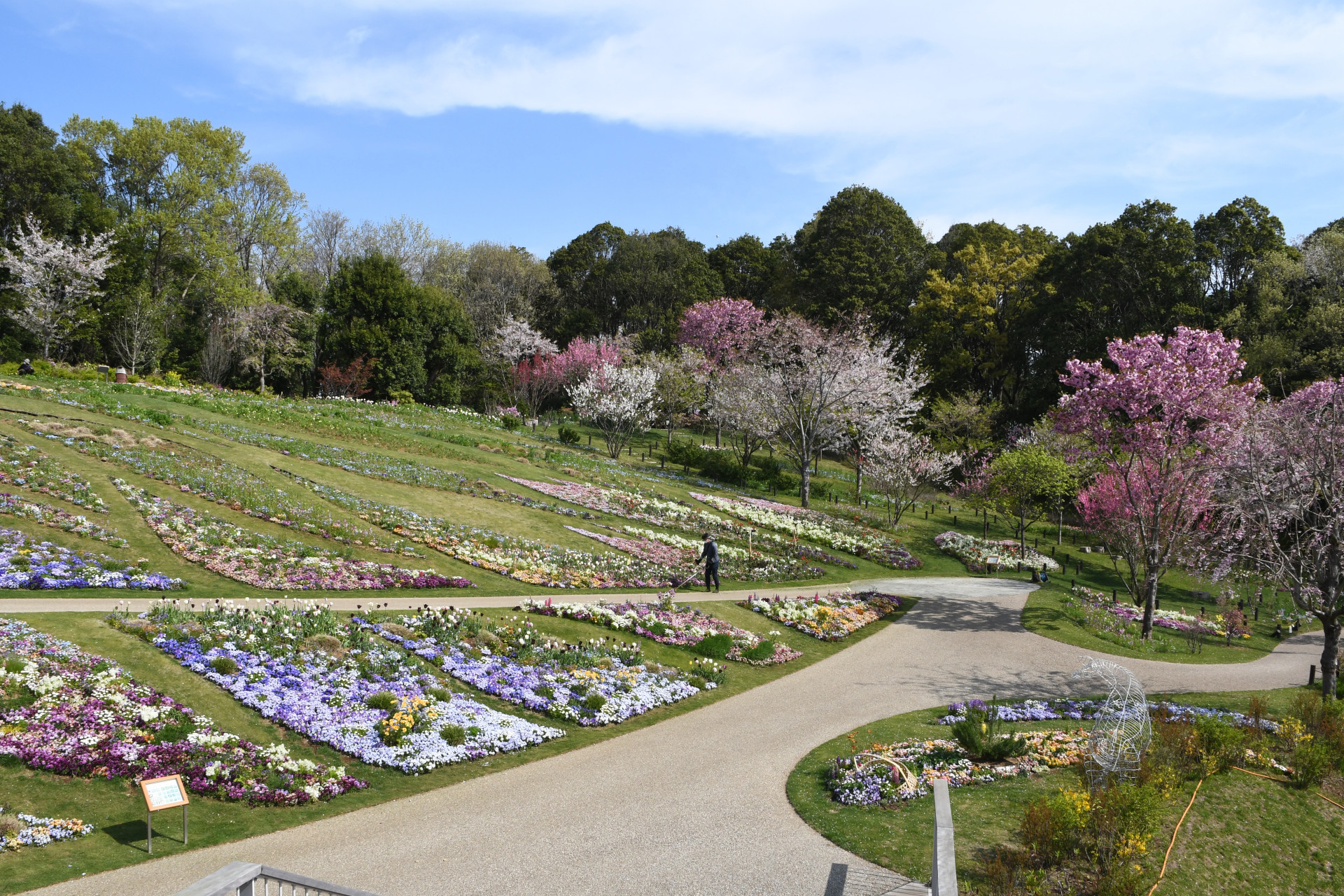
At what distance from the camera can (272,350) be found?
52.8 meters

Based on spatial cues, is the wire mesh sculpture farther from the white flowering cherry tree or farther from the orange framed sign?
the white flowering cherry tree

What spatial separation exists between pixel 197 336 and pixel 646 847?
54806mm

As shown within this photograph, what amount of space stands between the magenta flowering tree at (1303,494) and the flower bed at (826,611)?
8989 millimetres

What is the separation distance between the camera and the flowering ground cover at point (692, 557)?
Result: 25.8m

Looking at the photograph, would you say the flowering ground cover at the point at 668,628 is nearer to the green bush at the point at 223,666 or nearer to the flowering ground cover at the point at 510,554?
the flowering ground cover at the point at 510,554

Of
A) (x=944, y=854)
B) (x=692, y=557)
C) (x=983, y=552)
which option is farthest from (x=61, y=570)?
(x=983, y=552)

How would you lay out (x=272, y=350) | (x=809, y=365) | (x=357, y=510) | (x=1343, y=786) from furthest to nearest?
(x=272, y=350) < (x=809, y=365) < (x=357, y=510) < (x=1343, y=786)

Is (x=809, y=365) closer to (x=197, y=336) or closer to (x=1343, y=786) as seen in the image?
(x=1343, y=786)

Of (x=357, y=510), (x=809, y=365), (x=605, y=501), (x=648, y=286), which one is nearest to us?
(x=357, y=510)

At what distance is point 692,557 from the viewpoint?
2697cm

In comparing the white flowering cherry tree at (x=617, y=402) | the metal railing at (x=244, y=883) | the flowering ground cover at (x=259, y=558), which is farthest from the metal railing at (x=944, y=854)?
the white flowering cherry tree at (x=617, y=402)

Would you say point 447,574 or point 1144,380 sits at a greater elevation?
point 1144,380

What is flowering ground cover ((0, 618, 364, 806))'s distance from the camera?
A: 31.8 feet

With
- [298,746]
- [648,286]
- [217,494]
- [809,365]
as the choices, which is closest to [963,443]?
[809,365]
